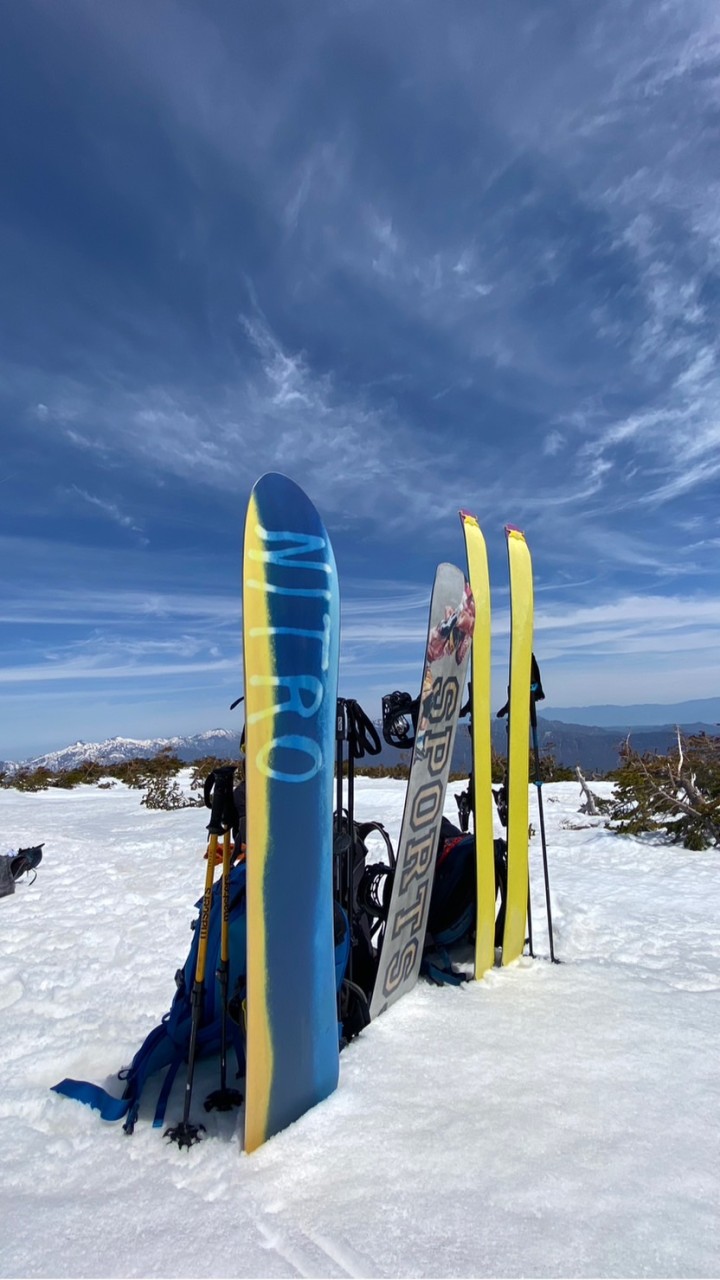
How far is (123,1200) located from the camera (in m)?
1.68

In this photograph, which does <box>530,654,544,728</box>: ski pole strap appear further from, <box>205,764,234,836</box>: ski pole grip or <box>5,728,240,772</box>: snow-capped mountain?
<box>5,728,240,772</box>: snow-capped mountain

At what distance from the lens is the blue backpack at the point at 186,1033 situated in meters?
2.18

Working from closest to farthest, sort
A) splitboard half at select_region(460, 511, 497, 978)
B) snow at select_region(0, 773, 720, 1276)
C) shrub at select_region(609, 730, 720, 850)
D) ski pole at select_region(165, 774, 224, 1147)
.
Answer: snow at select_region(0, 773, 720, 1276) < ski pole at select_region(165, 774, 224, 1147) < splitboard half at select_region(460, 511, 497, 978) < shrub at select_region(609, 730, 720, 850)

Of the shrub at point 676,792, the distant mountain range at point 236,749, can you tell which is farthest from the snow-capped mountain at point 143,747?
the shrub at point 676,792

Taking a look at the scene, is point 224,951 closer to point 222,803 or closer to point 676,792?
point 222,803

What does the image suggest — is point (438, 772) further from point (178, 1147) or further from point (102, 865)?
point (102, 865)

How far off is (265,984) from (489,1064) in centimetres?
102

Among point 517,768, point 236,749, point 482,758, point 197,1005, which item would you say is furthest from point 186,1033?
→ point 236,749

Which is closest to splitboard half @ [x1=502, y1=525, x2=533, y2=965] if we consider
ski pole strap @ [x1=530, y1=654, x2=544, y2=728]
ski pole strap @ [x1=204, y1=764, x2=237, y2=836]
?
ski pole strap @ [x1=530, y1=654, x2=544, y2=728]

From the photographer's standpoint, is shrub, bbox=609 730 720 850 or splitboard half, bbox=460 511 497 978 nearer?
splitboard half, bbox=460 511 497 978

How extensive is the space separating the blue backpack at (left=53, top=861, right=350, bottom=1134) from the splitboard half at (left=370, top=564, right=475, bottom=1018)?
0.50 metres

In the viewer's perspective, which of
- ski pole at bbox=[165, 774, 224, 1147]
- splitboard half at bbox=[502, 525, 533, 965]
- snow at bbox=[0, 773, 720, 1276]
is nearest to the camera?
snow at bbox=[0, 773, 720, 1276]

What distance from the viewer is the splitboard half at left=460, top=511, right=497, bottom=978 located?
11.0ft

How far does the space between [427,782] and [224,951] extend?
129cm
